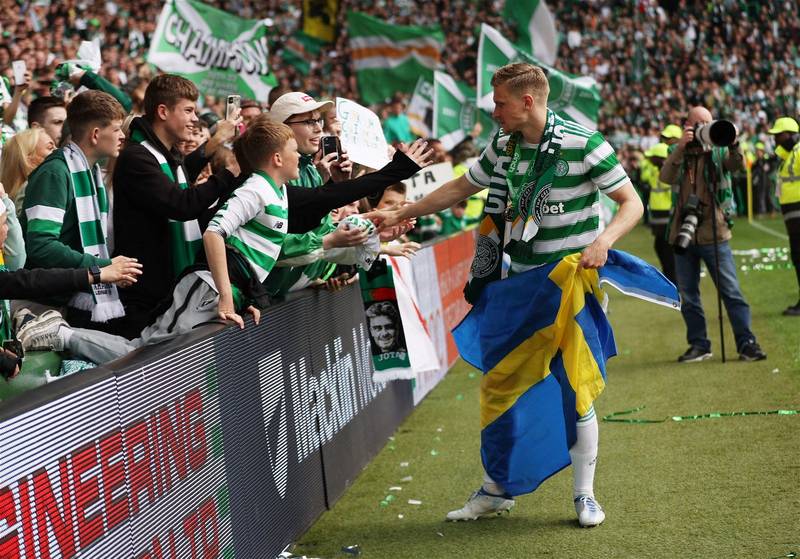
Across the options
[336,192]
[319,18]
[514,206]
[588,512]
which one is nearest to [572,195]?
[514,206]

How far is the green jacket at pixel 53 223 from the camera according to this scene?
506cm

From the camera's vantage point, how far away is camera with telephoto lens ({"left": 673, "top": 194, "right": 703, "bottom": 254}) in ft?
31.0

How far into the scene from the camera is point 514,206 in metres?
5.43

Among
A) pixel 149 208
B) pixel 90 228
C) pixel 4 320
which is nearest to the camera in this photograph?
pixel 4 320

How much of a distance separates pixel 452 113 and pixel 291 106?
1172 centimetres

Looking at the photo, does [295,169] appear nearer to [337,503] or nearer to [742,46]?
[337,503]

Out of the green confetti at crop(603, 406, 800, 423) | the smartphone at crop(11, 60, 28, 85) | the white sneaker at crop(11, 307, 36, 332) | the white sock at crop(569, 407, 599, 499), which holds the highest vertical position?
the smartphone at crop(11, 60, 28, 85)

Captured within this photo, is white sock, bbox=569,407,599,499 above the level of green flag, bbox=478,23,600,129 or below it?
below

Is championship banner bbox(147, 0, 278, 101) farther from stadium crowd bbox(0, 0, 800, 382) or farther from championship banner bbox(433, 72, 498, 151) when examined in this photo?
championship banner bbox(433, 72, 498, 151)

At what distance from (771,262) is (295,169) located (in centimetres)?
1389

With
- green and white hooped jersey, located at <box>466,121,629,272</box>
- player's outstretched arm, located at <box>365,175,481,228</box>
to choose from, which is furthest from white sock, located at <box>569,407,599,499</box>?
player's outstretched arm, located at <box>365,175,481,228</box>

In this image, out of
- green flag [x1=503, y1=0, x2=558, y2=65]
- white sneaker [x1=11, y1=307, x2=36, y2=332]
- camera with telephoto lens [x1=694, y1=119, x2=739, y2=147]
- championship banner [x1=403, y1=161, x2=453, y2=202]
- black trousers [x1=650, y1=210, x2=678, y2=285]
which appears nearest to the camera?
white sneaker [x1=11, y1=307, x2=36, y2=332]

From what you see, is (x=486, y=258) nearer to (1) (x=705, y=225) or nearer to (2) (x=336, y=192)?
(2) (x=336, y=192)

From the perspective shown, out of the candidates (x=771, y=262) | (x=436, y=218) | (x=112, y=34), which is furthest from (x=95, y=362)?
(x=112, y=34)
